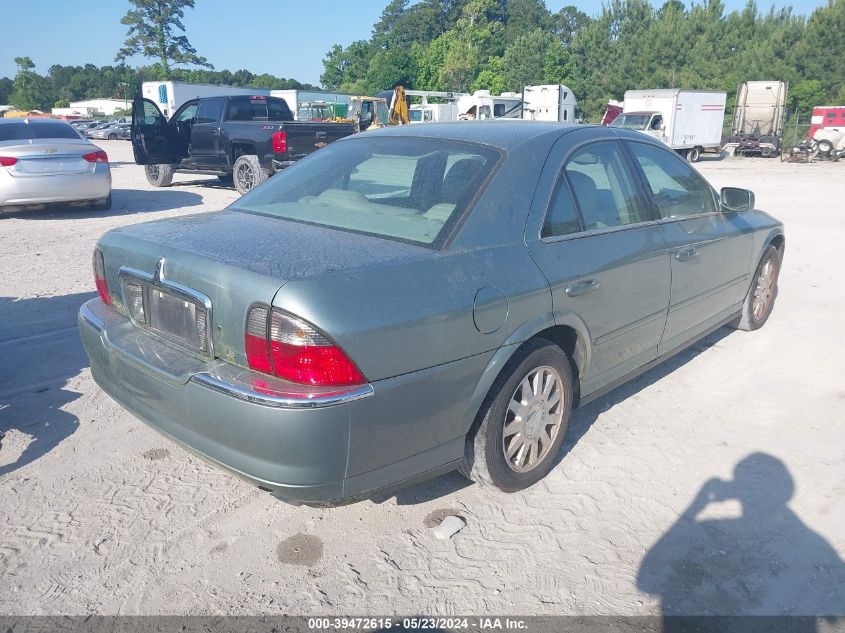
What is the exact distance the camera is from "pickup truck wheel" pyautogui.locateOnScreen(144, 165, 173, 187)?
15.2m

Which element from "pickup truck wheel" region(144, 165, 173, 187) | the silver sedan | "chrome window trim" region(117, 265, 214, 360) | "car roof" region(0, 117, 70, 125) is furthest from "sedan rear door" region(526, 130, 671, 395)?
"pickup truck wheel" region(144, 165, 173, 187)

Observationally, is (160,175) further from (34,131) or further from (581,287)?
(581,287)

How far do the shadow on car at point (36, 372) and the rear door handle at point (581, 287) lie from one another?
2.84m

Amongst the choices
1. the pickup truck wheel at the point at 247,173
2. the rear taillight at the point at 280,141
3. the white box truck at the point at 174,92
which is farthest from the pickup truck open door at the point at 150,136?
the white box truck at the point at 174,92

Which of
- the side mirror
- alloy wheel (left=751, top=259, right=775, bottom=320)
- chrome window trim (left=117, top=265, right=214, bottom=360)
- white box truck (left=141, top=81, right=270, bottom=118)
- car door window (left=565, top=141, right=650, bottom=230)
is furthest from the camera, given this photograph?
white box truck (left=141, top=81, right=270, bottom=118)

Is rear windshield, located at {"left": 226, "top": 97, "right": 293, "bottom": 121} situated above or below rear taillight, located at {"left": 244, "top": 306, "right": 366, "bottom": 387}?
above

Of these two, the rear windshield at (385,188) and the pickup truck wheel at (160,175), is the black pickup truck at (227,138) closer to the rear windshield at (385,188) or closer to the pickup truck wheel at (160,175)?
the pickup truck wheel at (160,175)

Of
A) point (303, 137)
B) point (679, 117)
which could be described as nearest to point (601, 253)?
point (303, 137)

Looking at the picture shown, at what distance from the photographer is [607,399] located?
4.50 meters

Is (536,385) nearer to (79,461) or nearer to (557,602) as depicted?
(557,602)

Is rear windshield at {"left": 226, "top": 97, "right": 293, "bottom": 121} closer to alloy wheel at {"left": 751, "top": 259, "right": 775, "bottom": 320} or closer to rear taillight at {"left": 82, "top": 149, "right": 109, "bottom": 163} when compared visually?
rear taillight at {"left": 82, "top": 149, "right": 109, "bottom": 163}

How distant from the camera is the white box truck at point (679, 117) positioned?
1068 inches

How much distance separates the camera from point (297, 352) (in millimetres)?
2410

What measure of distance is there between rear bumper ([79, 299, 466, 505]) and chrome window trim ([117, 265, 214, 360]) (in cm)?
9
